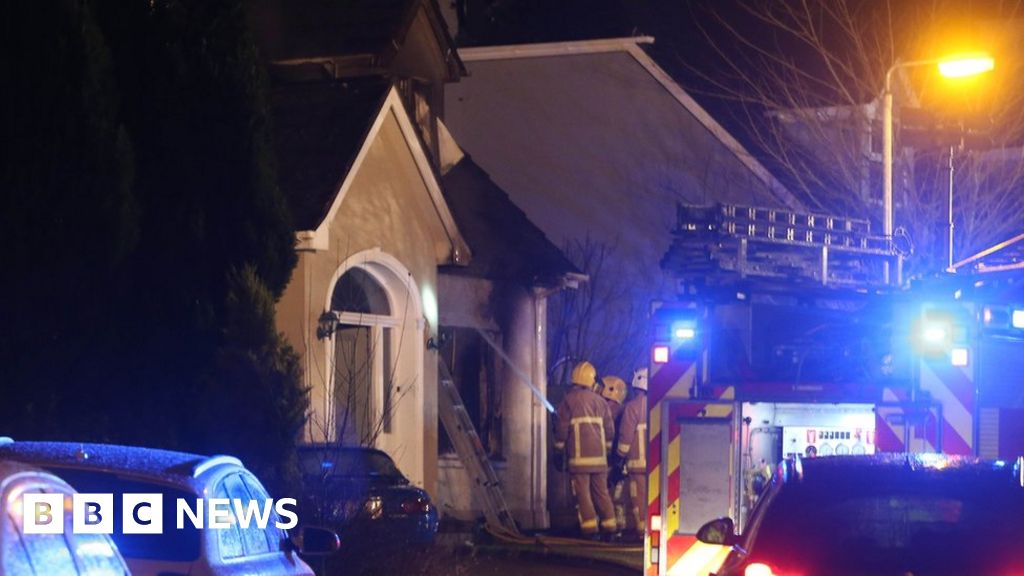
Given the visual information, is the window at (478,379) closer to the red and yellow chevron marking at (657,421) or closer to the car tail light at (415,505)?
the car tail light at (415,505)

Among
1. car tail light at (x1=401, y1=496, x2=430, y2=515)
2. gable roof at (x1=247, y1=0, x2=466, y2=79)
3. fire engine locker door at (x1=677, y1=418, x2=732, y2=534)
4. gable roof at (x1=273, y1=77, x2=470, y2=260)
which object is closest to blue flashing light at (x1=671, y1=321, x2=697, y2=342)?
fire engine locker door at (x1=677, y1=418, x2=732, y2=534)

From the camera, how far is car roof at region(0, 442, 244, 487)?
6.69m

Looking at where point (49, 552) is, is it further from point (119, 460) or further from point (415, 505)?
point (415, 505)

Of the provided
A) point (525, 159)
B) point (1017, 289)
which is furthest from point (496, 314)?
point (1017, 289)

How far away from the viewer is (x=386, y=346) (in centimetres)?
1969

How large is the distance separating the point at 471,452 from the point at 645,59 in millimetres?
12079

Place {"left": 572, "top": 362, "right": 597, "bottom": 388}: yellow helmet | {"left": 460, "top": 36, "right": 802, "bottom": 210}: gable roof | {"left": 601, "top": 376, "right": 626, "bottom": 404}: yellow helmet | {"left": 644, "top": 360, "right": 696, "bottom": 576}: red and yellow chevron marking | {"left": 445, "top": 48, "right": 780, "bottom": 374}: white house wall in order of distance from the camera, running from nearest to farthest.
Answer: {"left": 644, "top": 360, "right": 696, "bottom": 576}: red and yellow chevron marking → {"left": 572, "top": 362, "right": 597, "bottom": 388}: yellow helmet → {"left": 601, "top": 376, "right": 626, "bottom": 404}: yellow helmet → {"left": 460, "top": 36, "right": 802, "bottom": 210}: gable roof → {"left": 445, "top": 48, "right": 780, "bottom": 374}: white house wall

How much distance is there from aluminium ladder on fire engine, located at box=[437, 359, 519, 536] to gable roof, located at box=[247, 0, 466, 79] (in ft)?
14.1

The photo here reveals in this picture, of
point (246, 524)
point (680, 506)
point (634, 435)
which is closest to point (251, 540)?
point (246, 524)

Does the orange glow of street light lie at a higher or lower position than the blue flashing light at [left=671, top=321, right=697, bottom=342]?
higher

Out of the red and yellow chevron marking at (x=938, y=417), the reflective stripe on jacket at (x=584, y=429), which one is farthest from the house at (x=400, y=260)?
the red and yellow chevron marking at (x=938, y=417)

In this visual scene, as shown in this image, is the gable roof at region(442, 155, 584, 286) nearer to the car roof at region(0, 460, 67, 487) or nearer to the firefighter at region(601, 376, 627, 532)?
the firefighter at region(601, 376, 627, 532)

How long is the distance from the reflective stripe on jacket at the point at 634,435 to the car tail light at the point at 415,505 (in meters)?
5.03

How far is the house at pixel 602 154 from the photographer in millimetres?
30562
